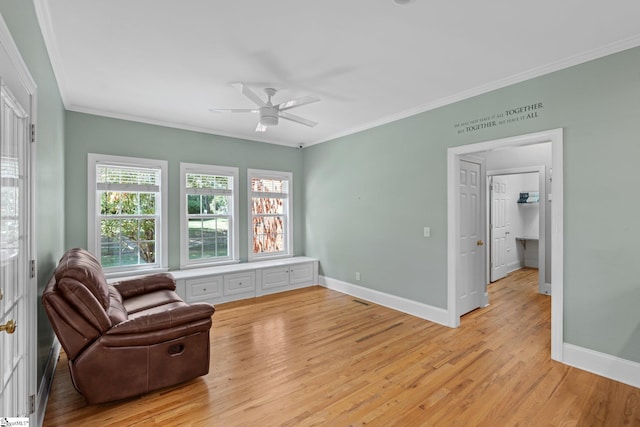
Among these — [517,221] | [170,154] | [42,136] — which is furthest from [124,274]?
[517,221]

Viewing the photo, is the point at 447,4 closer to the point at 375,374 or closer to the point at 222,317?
the point at 375,374

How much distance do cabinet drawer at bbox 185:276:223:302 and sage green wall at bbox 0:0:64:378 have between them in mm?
1797

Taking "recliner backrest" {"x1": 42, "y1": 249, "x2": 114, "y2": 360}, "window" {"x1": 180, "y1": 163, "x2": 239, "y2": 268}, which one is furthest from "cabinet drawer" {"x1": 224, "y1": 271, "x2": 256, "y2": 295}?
"recliner backrest" {"x1": 42, "y1": 249, "x2": 114, "y2": 360}

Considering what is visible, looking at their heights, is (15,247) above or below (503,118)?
below

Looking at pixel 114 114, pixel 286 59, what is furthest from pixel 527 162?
pixel 114 114

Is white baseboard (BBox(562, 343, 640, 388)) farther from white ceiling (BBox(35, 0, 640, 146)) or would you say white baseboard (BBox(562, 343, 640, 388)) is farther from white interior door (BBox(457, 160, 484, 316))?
white ceiling (BBox(35, 0, 640, 146))

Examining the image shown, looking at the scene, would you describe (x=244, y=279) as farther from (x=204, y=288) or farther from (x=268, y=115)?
(x=268, y=115)

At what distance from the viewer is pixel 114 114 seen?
4.27 meters

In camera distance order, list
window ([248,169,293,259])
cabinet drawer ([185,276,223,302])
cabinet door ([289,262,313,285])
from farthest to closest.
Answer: window ([248,169,293,259]) < cabinet door ([289,262,313,285]) < cabinet drawer ([185,276,223,302])

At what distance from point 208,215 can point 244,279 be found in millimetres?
1219

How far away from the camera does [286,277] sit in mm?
5426

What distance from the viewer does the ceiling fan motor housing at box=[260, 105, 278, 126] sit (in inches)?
129

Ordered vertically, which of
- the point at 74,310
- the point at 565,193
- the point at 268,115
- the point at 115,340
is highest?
the point at 268,115

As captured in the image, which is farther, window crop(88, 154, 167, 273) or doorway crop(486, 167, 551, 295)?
doorway crop(486, 167, 551, 295)
